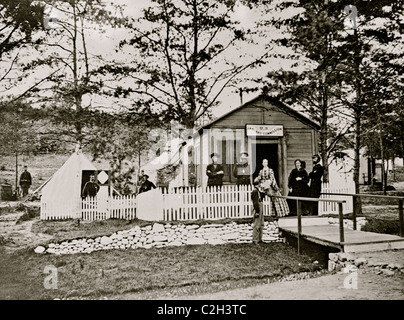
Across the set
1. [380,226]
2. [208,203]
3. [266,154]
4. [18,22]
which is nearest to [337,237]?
[380,226]

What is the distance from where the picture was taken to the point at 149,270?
6.42 metres

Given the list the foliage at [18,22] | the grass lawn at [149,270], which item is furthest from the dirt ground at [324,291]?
the foliage at [18,22]

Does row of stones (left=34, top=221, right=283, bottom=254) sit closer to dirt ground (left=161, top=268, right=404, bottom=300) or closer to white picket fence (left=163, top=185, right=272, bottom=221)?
white picket fence (left=163, top=185, right=272, bottom=221)

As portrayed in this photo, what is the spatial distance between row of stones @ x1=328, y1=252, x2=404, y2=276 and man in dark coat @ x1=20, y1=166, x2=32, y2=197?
6.21 m

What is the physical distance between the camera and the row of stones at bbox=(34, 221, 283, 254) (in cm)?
757

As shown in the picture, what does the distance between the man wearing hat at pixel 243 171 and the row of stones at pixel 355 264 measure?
4.04 metres

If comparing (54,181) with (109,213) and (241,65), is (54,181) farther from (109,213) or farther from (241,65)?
(241,65)

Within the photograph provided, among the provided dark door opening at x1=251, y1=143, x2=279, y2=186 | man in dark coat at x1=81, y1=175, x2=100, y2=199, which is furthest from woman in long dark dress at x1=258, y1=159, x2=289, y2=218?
man in dark coat at x1=81, y1=175, x2=100, y2=199

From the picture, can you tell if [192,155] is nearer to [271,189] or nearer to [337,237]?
[271,189]

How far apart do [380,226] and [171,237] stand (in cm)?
565

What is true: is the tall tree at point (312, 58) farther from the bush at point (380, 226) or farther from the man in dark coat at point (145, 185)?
the man in dark coat at point (145, 185)

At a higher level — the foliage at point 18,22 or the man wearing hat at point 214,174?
the foliage at point 18,22

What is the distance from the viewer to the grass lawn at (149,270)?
5504 millimetres
